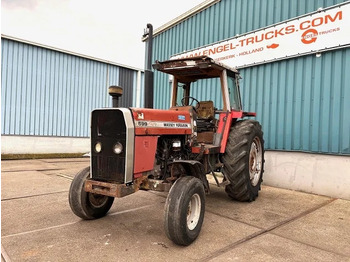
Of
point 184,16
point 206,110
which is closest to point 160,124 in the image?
point 206,110

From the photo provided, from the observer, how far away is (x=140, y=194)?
543cm

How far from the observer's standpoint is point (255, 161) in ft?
17.6

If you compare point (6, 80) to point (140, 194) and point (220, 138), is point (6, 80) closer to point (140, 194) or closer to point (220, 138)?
point (140, 194)

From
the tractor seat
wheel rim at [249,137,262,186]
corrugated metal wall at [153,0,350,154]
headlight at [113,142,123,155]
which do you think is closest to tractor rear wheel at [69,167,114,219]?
headlight at [113,142,123,155]

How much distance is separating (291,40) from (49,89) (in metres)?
10.0

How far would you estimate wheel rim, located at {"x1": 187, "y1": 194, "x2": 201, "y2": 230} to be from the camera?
3.29 metres

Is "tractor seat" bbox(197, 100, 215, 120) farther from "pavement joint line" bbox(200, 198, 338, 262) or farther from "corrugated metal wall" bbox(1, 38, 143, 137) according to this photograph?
"corrugated metal wall" bbox(1, 38, 143, 137)

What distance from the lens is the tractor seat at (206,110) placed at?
4957 mm

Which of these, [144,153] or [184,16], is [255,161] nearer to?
[144,153]

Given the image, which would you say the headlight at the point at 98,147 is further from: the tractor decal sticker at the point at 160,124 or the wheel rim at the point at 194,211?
the wheel rim at the point at 194,211

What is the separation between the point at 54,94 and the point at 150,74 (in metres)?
9.42

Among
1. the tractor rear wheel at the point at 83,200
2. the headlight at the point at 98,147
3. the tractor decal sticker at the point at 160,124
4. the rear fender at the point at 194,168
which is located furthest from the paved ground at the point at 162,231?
the tractor decal sticker at the point at 160,124

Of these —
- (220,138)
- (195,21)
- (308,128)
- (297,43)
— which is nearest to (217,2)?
(195,21)

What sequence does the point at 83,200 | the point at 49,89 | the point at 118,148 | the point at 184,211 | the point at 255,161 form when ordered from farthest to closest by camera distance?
the point at 49,89 → the point at 255,161 → the point at 83,200 → the point at 118,148 → the point at 184,211
